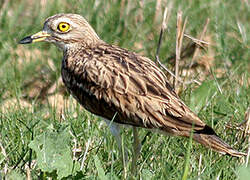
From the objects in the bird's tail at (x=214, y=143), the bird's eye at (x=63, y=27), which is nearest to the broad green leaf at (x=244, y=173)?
the bird's tail at (x=214, y=143)

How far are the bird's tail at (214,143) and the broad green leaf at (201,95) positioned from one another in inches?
42.5

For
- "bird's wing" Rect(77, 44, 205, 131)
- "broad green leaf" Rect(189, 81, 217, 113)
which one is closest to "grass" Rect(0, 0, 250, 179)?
"broad green leaf" Rect(189, 81, 217, 113)

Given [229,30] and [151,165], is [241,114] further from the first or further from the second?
[229,30]

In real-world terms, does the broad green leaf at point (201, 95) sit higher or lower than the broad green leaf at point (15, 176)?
higher

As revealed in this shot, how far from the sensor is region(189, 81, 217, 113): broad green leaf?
517 centimetres

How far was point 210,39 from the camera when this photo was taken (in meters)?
7.48

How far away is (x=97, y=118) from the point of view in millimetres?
5160

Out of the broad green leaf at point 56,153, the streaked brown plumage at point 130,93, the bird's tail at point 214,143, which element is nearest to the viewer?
the broad green leaf at point 56,153

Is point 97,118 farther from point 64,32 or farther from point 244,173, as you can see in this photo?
point 244,173

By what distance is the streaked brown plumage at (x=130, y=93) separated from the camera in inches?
163

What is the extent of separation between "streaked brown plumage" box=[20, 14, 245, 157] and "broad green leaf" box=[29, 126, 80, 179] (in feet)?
1.91

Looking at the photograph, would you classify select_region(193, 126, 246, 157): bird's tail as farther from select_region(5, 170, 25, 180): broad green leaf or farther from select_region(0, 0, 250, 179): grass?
select_region(5, 170, 25, 180): broad green leaf

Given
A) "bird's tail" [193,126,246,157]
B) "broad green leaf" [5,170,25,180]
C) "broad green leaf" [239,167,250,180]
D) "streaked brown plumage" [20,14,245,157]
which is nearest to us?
"broad green leaf" [239,167,250,180]

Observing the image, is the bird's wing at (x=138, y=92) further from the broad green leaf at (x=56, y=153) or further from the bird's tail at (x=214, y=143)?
the broad green leaf at (x=56, y=153)
